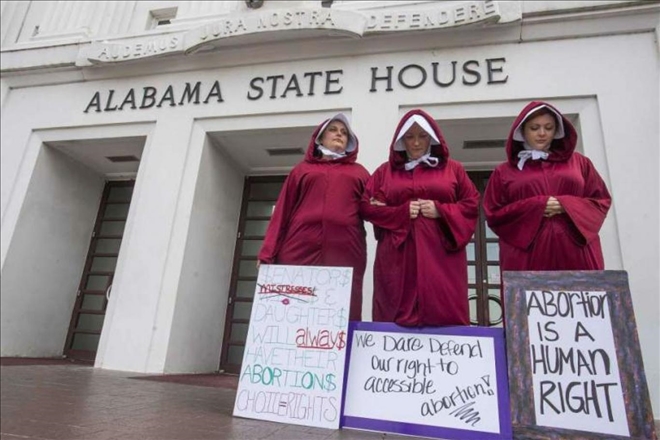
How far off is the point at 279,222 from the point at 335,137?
84 centimetres

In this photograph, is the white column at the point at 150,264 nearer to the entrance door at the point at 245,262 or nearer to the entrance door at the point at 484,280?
the entrance door at the point at 245,262

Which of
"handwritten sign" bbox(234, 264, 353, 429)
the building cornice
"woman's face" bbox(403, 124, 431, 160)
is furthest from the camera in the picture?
the building cornice

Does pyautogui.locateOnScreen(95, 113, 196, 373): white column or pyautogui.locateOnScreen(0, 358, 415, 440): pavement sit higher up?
pyautogui.locateOnScreen(95, 113, 196, 373): white column

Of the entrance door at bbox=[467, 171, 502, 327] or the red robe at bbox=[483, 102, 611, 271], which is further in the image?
the entrance door at bbox=[467, 171, 502, 327]

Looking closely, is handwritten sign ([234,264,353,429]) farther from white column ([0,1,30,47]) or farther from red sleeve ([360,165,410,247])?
white column ([0,1,30,47])

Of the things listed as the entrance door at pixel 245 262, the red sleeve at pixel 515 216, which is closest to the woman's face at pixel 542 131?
the red sleeve at pixel 515 216

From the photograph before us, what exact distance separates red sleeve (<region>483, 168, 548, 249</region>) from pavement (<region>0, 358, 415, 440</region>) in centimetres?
146

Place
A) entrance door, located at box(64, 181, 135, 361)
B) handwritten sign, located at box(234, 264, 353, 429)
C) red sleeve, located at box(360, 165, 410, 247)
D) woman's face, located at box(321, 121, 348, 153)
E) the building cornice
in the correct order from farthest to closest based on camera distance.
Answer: entrance door, located at box(64, 181, 135, 361) → the building cornice → woman's face, located at box(321, 121, 348, 153) → red sleeve, located at box(360, 165, 410, 247) → handwritten sign, located at box(234, 264, 353, 429)

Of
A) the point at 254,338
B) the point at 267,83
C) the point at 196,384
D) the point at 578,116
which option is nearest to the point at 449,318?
the point at 254,338

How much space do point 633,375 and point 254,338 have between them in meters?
2.14

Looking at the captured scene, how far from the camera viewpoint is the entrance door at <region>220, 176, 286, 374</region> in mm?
6566

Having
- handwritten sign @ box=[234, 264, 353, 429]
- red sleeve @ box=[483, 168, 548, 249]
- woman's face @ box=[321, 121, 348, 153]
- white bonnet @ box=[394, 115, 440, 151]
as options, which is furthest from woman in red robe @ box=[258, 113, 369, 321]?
red sleeve @ box=[483, 168, 548, 249]

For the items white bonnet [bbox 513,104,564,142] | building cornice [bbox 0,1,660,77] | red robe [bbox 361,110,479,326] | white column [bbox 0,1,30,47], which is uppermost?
white column [bbox 0,1,30,47]

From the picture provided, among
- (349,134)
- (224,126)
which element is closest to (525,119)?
(349,134)
